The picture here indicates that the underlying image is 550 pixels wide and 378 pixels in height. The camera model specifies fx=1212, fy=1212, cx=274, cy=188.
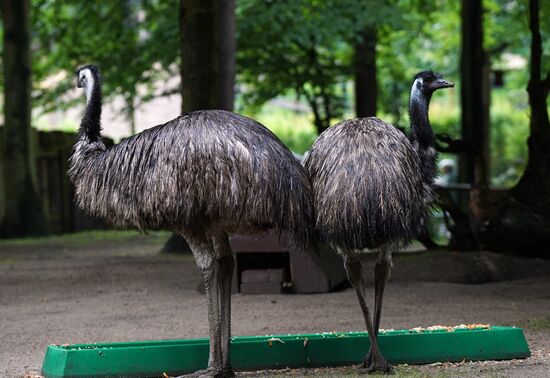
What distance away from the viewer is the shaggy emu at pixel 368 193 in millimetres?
6645

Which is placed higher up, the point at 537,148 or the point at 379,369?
the point at 537,148

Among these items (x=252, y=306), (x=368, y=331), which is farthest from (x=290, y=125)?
(x=368, y=331)

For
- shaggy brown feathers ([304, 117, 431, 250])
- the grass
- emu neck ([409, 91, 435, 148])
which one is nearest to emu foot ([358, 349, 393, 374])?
shaggy brown feathers ([304, 117, 431, 250])

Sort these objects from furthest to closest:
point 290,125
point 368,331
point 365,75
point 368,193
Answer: point 290,125 < point 365,75 < point 368,331 < point 368,193

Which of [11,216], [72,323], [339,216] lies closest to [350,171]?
[339,216]

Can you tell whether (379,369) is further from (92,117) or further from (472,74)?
(472,74)

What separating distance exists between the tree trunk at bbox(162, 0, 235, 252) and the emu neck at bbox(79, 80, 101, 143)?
686 cm

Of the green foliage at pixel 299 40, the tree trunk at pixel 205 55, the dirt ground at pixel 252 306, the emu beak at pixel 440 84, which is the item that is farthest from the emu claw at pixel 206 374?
the green foliage at pixel 299 40

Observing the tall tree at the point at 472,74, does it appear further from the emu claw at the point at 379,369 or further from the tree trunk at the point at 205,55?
the emu claw at the point at 379,369

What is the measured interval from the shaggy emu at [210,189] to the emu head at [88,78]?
1.95 feet

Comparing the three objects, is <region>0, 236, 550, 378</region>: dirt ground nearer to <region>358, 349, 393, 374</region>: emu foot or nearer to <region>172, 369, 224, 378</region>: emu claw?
<region>358, 349, 393, 374</region>: emu foot

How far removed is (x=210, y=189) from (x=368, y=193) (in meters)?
0.87

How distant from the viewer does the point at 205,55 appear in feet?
47.5

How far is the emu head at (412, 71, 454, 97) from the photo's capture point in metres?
7.64
